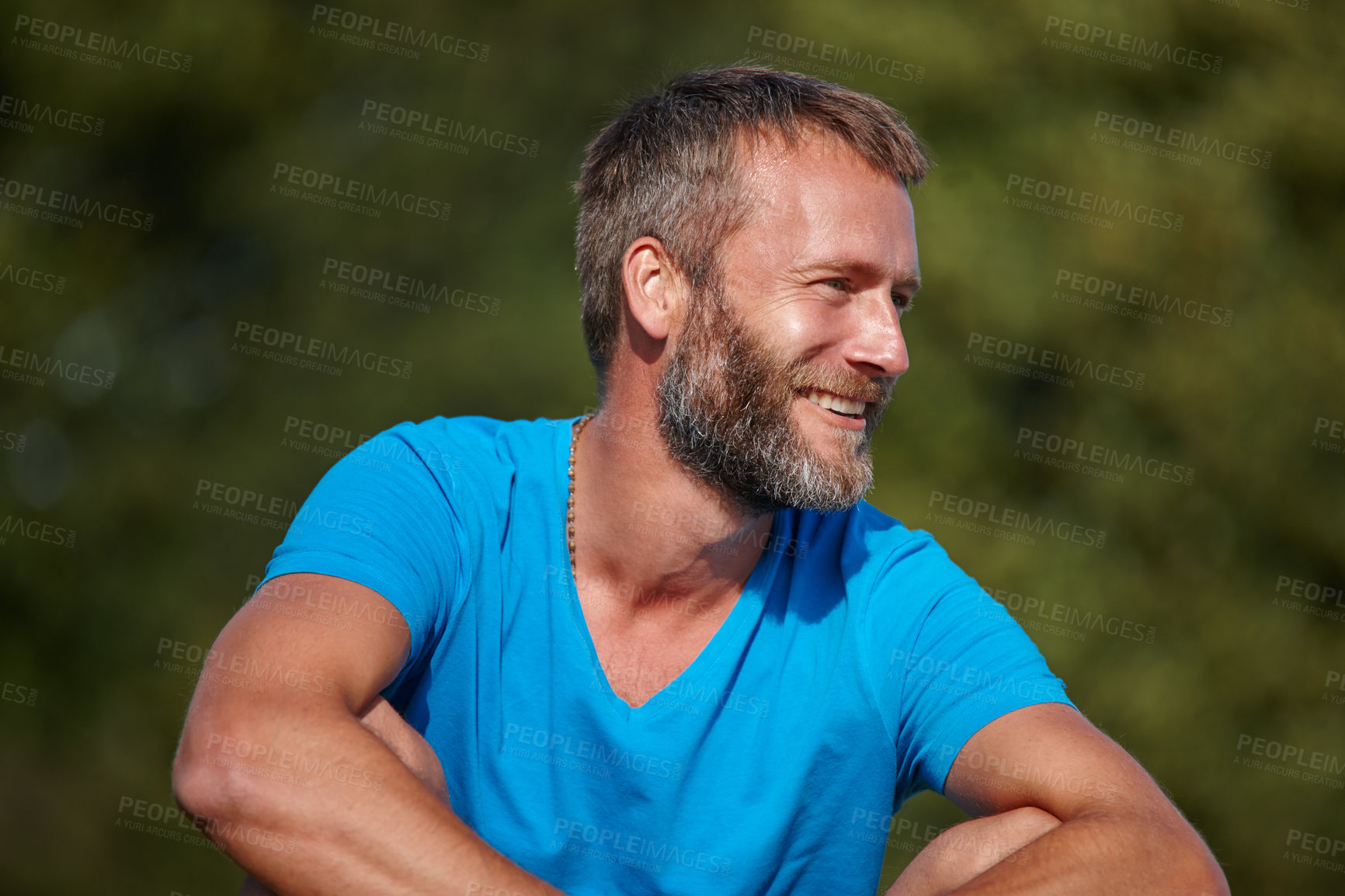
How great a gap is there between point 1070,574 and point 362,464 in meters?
4.60

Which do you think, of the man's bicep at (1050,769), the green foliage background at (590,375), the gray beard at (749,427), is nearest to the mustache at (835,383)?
the gray beard at (749,427)

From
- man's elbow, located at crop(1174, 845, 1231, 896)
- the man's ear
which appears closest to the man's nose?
the man's ear

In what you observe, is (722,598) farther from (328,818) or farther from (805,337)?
(328,818)

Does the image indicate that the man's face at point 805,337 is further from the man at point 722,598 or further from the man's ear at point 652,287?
the man's ear at point 652,287

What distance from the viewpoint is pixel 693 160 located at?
107 inches

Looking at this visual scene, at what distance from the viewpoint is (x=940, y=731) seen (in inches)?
93.0

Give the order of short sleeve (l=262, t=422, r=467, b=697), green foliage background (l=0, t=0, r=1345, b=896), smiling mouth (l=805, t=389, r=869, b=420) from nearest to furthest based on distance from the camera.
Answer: short sleeve (l=262, t=422, r=467, b=697), smiling mouth (l=805, t=389, r=869, b=420), green foliage background (l=0, t=0, r=1345, b=896)

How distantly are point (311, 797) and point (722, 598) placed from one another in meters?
1.09

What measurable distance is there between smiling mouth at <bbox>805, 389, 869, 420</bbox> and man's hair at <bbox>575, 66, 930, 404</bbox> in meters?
0.35

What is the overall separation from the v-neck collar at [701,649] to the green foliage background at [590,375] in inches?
129

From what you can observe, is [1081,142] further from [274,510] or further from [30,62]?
[30,62]

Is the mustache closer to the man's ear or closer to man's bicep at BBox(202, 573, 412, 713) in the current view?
the man's ear

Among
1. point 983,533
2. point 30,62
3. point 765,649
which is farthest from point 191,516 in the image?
point 765,649

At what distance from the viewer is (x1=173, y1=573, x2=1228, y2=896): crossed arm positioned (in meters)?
1.78
